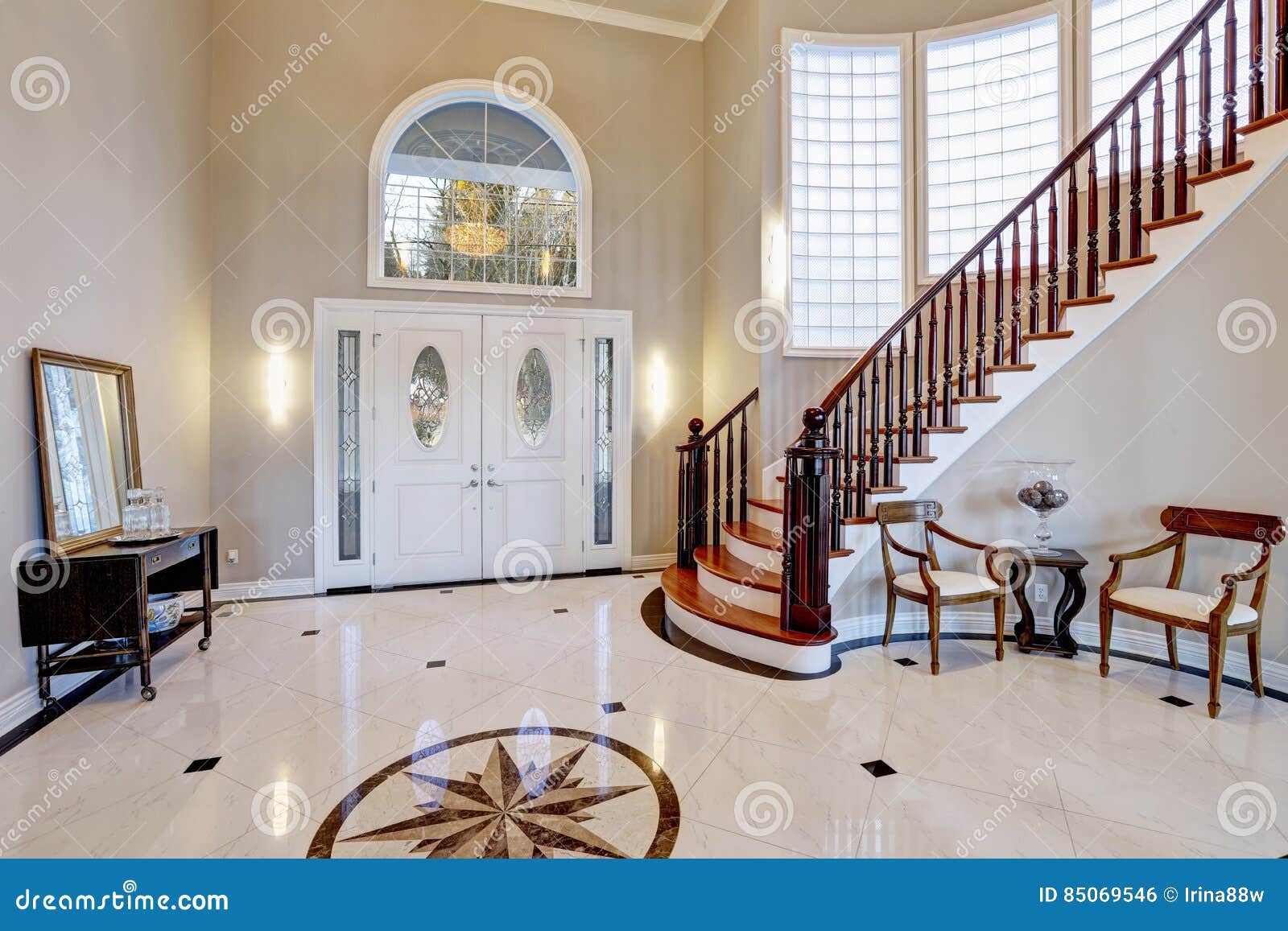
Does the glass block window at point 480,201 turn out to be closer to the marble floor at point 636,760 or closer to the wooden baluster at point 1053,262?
the marble floor at point 636,760

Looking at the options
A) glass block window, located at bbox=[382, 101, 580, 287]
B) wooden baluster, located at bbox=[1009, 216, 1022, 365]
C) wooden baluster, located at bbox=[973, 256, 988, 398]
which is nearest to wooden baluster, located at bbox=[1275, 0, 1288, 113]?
wooden baluster, located at bbox=[1009, 216, 1022, 365]

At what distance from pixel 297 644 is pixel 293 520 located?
1.42 m

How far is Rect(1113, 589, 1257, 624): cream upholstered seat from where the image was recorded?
2.92m

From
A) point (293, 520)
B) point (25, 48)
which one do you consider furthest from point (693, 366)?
point (25, 48)

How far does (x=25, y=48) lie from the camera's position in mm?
2840

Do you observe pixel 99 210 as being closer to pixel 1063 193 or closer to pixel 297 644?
pixel 297 644

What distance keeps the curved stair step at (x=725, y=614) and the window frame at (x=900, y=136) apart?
79.3 inches

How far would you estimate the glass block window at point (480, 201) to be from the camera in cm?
520

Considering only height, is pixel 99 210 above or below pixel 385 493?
above

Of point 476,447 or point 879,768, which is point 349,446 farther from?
point 879,768

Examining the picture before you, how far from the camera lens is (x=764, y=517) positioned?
4551mm

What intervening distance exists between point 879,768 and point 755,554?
189 cm

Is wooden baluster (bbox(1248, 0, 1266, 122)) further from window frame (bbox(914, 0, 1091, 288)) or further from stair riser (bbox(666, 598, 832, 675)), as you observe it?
stair riser (bbox(666, 598, 832, 675))

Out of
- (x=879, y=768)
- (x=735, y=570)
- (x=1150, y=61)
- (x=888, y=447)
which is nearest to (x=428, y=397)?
(x=735, y=570)
